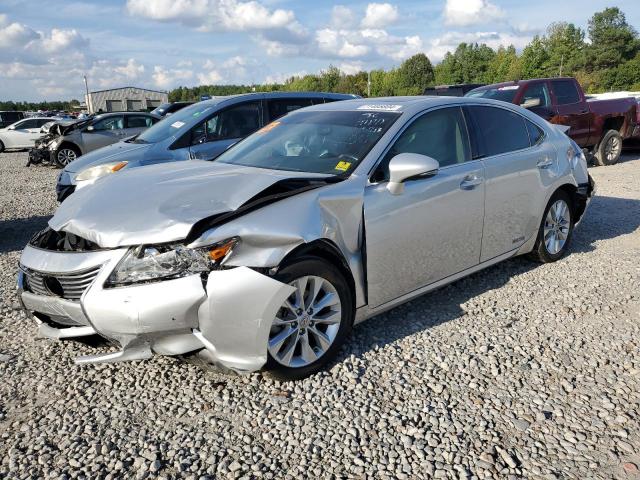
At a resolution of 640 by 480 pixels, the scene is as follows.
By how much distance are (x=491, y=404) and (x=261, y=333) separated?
1.30 meters

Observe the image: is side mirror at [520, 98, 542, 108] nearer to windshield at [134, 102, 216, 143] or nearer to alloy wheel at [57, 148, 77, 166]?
windshield at [134, 102, 216, 143]

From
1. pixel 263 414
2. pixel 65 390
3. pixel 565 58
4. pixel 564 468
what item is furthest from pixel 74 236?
pixel 565 58

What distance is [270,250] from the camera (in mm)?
2895

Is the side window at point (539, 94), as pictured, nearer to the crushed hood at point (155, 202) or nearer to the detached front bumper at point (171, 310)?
the crushed hood at point (155, 202)

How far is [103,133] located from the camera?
15.2 m

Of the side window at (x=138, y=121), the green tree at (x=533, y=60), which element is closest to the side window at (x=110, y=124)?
the side window at (x=138, y=121)

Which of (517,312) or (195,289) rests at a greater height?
(195,289)

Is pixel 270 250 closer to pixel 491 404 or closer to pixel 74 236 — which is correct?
pixel 74 236

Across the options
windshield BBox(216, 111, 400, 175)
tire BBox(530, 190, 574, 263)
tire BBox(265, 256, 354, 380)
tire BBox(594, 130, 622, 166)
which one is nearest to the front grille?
tire BBox(265, 256, 354, 380)

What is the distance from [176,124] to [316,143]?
410 centimetres

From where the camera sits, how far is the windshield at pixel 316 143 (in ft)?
12.0

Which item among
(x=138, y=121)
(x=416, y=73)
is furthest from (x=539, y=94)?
(x=416, y=73)

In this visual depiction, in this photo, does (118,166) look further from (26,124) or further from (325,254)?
(26,124)

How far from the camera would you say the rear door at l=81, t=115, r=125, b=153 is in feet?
49.5
